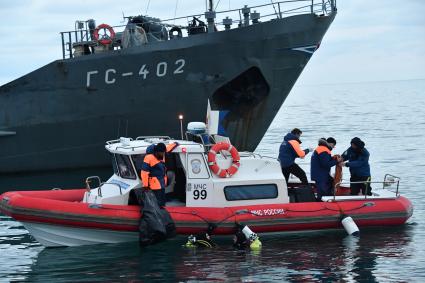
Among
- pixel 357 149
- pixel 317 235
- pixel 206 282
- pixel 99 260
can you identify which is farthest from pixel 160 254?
pixel 357 149

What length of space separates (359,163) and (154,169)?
16.0ft

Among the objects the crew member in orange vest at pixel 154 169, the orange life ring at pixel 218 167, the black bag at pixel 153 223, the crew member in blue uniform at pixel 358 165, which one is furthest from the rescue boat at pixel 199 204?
the crew member in blue uniform at pixel 358 165

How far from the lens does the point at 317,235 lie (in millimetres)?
17562

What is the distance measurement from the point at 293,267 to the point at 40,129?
577 inches

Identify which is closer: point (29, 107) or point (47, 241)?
point (47, 241)

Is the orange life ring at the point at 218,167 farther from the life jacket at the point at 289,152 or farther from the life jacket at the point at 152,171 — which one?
the life jacket at the point at 289,152

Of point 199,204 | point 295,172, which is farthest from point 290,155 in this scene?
point 199,204

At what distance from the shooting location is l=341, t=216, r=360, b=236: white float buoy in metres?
17.0

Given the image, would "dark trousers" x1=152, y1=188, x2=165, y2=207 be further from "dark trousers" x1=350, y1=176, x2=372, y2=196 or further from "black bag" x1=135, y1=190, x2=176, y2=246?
"dark trousers" x1=350, y1=176, x2=372, y2=196

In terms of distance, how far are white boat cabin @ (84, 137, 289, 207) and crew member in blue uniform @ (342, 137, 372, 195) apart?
2033 mm

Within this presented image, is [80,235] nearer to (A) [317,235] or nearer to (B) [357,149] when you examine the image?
(A) [317,235]

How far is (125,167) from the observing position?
56.9ft

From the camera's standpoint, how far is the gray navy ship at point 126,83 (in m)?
27.2

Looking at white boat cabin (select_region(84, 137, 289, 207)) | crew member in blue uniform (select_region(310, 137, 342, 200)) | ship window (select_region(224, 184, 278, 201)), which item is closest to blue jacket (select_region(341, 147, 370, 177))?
crew member in blue uniform (select_region(310, 137, 342, 200))
